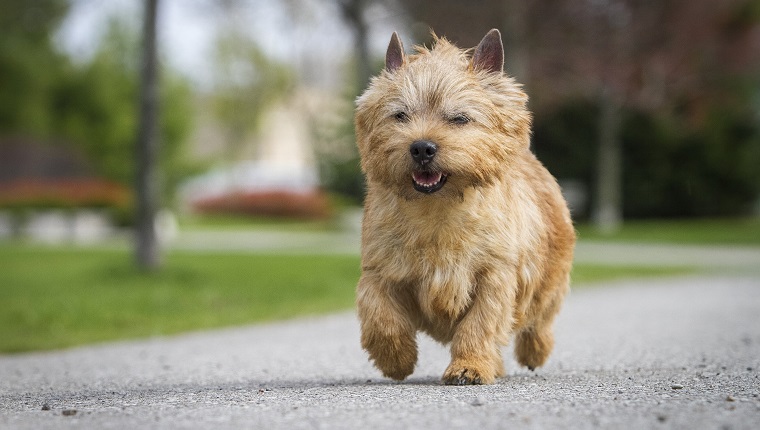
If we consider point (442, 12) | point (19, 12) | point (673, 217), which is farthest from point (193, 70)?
point (19, 12)

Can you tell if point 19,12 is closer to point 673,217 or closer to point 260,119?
point 673,217

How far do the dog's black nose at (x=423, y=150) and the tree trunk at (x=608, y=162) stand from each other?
2622cm

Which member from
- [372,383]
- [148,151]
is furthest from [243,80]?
[372,383]

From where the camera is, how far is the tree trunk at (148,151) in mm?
16031

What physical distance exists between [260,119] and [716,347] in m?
49.1

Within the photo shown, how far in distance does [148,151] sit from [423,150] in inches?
439

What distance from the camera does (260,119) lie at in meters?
56.6

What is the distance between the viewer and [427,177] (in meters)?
5.74

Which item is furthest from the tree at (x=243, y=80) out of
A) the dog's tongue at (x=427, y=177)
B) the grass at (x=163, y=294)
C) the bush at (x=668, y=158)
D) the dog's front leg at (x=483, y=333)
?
the dog's tongue at (x=427, y=177)

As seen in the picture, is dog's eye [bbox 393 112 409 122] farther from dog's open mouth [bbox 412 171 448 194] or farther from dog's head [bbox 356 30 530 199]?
dog's open mouth [bbox 412 171 448 194]

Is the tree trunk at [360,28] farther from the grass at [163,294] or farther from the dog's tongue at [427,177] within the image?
the dog's tongue at [427,177]

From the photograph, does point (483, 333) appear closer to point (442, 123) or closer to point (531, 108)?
point (442, 123)

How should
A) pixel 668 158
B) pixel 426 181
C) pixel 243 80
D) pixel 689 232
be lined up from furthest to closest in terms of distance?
pixel 243 80 → pixel 668 158 → pixel 689 232 → pixel 426 181

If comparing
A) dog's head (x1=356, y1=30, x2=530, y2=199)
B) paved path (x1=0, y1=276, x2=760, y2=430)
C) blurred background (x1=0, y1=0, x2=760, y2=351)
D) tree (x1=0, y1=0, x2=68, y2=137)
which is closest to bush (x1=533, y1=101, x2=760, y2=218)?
blurred background (x1=0, y1=0, x2=760, y2=351)
